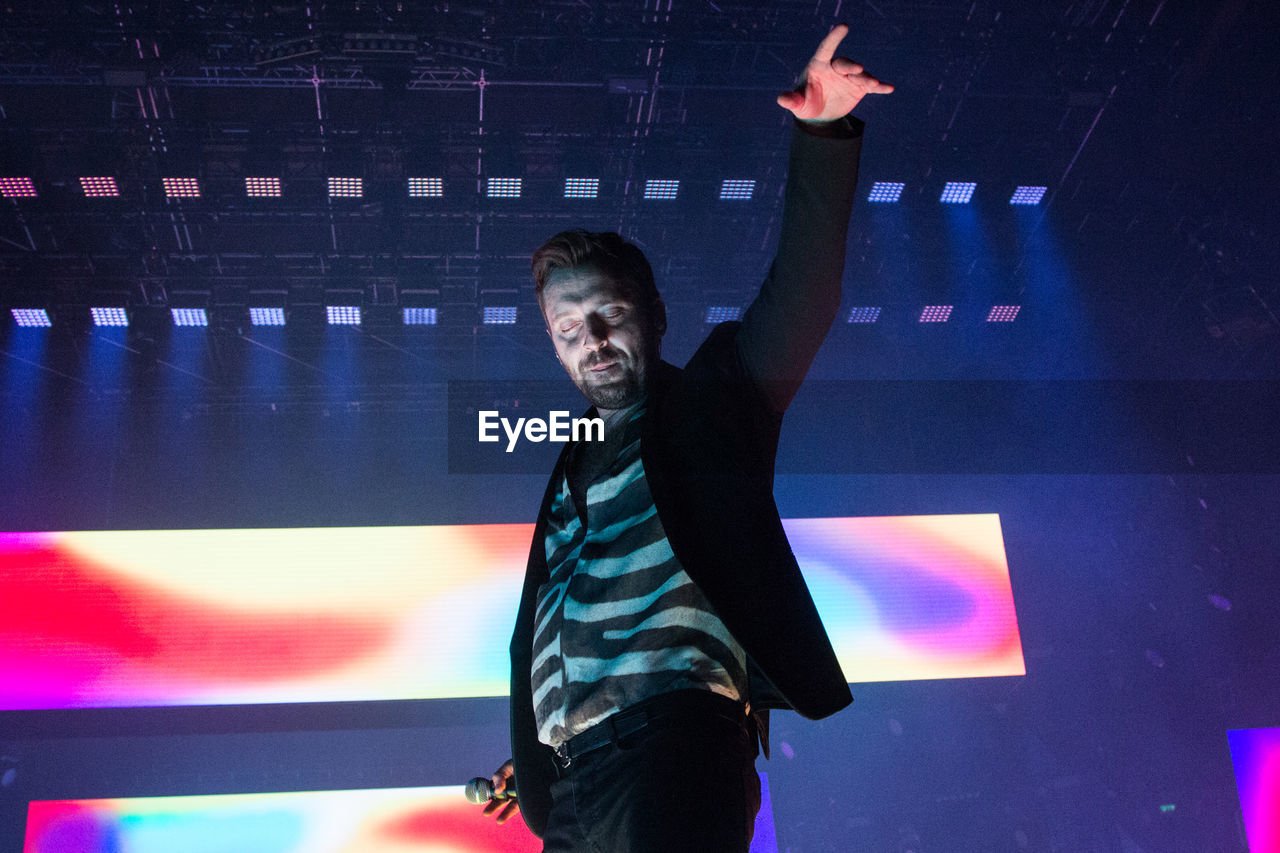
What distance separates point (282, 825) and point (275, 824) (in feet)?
0.11

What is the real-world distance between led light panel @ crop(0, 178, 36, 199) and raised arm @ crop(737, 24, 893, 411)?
478 centimetres

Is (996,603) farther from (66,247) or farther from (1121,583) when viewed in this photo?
(66,247)

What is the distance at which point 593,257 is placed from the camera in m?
1.61

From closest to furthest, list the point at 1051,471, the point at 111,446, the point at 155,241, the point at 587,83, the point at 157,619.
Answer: the point at 587,83 < the point at 157,619 < the point at 155,241 < the point at 111,446 < the point at 1051,471

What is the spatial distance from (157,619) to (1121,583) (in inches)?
225

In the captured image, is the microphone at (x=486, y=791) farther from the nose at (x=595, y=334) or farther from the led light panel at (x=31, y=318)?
the led light panel at (x=31, y=318)

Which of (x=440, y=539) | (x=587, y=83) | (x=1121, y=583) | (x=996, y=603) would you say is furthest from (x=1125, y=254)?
(x=440, y=539)

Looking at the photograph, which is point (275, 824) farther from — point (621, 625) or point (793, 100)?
point (793, 100)

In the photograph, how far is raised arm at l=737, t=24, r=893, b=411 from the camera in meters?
1.15

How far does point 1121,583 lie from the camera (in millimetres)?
5332

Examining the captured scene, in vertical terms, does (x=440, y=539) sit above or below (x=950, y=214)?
below

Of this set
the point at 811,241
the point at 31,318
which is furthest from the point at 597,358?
the point at 31,318

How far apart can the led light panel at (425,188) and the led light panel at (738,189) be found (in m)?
1.59

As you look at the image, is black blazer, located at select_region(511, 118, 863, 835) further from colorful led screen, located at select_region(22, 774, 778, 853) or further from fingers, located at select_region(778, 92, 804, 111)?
colorful led screen, located at select_region(22, 774, 778, 853)
